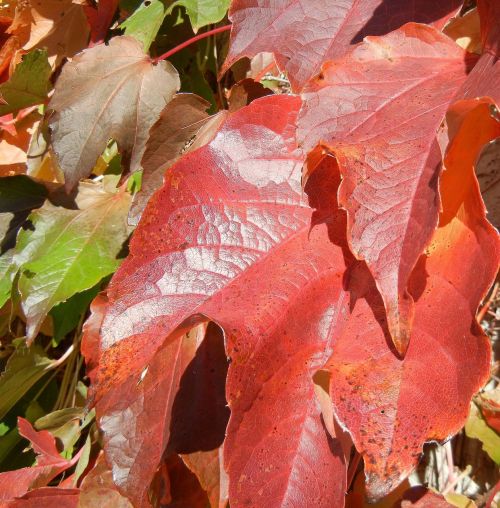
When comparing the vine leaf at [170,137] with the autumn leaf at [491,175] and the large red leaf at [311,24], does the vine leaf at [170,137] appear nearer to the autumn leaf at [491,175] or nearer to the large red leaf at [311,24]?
the large red leaf at [311,24]

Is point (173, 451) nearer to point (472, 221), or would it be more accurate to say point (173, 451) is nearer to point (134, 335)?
point (134, 335)

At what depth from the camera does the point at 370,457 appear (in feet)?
1.29

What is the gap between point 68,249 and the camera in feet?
2.49

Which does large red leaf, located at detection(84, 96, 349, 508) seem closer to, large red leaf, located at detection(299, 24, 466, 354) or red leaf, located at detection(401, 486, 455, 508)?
large red leaf, located at detection(299, 24, 466, 354)

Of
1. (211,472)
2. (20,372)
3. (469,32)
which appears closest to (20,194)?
(20,372)

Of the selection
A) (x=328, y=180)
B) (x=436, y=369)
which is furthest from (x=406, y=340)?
(x=328, y=180)

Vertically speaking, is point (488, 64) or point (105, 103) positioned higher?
Result: point (488, 64)

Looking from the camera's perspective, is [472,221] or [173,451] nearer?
[472,221]

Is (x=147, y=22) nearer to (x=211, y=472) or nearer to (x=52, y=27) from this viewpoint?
(x=52, y=27)

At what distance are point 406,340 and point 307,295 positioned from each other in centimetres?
11

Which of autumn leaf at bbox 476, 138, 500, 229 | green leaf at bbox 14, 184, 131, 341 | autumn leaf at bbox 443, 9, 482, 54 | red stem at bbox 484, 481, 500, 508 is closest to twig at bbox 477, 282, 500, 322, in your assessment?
autumn leaf at bbox 476, 138, 500, 229

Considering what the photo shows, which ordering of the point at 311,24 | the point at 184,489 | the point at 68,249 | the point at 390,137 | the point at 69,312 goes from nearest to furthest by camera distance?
the point at 390,137
the point at 311,24
the point at 184,489
the point at 68,249
the point at 69,312

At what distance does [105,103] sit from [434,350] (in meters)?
0.49

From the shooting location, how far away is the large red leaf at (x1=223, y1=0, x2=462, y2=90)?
0.54 m
